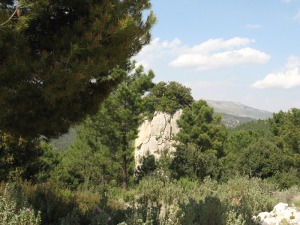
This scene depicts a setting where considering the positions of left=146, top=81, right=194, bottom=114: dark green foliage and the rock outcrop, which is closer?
the rock outcrop

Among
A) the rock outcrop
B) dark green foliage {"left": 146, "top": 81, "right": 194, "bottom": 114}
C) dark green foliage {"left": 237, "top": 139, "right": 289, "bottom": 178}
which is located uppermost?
dark green foliage {"left": 146, "top": 81, "right": 194, "bottom": 114}

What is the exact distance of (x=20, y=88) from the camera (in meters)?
4.88

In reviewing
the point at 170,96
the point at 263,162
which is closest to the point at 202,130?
the point at 263,162

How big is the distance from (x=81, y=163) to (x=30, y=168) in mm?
22487

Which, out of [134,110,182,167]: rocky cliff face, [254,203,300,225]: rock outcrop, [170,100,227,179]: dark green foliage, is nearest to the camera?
[254,203,300,225]: rock outcrop

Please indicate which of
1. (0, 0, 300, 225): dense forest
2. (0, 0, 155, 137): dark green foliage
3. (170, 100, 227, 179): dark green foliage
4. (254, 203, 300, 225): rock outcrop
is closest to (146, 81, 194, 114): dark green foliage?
(170, 100, 227, 179): dark green foliage

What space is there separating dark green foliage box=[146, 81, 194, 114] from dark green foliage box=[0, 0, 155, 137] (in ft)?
126

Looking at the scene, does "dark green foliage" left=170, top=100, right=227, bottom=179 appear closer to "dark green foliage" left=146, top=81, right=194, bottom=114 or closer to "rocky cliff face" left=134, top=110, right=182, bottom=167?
"dark green foliage" left=146, top=81, right=194, bottom=114

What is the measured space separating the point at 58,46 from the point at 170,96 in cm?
4121

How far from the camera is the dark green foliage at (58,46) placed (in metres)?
4.32

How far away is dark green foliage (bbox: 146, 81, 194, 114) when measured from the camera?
4428 cm

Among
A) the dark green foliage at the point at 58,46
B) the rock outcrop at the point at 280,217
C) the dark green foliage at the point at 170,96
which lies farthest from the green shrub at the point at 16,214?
the dark green foliage at the point at 170,96

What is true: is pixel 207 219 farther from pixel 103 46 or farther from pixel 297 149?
pixel 297 149

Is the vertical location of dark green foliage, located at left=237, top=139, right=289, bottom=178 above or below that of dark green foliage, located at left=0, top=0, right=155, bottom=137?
below
